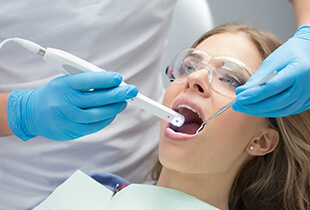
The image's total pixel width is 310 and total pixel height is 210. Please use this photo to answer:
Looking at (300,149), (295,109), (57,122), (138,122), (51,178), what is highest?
(295,109)

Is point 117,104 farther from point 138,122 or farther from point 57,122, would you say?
point 138,122

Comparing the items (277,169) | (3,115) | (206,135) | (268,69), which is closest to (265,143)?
(277,169)

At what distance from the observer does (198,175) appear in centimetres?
155

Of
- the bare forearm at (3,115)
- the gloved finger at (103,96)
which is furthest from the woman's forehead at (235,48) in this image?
the bare forearm at (3,115)

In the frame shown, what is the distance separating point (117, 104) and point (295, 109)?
0.59 meters

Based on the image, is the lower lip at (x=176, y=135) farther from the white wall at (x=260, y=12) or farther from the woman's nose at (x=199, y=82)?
the white wall at (x=260, y=12)

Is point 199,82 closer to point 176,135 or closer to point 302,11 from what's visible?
point 176,135

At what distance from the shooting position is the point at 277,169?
1710 mm

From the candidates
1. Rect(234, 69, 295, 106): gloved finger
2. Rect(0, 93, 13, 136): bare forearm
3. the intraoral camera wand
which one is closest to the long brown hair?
Rect(234, 69, 295, 106): gloved finger

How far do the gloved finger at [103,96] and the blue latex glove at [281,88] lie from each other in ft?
1.11

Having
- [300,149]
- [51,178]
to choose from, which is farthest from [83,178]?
[300,149]

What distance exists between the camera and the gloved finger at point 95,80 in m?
1.30

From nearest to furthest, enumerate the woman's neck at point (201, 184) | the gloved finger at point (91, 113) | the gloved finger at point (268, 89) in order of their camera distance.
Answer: the gloved finger at point (268, 89), the gloved finger at point (91, 113), the woman's neck at point (201, 184)

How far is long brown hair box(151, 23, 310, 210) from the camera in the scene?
162cm
